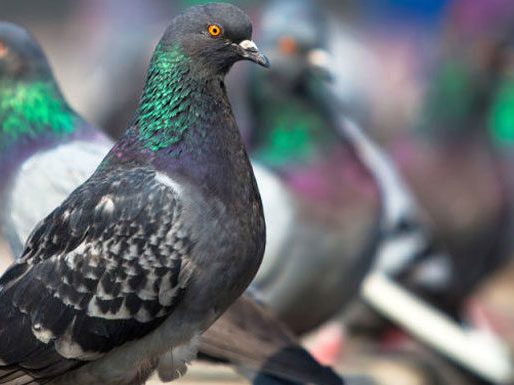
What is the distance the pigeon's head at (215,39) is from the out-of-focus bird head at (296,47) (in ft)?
9.54

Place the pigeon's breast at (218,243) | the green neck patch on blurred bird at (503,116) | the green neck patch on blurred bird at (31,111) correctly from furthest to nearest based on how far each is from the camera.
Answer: the green neck patch on blurred bird at (503,116) < the green neck patch on blurred bird at (31,111) < the pigeon's breast at (218,243)

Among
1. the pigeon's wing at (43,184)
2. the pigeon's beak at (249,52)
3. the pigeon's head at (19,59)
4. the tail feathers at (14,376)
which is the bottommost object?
the tail feathers at (14,376)

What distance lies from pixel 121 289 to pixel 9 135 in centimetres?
140

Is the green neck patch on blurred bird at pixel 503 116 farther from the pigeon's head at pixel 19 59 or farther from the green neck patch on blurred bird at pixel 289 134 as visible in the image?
the pigeon's head at pixel 19 59

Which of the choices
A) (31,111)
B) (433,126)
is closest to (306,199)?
(31,111)

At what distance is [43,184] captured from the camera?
481 cm

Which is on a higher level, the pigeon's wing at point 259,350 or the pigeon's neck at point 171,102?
the pigeon's neck at point 171,102

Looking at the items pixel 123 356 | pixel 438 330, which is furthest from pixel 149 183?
pixel 438 330

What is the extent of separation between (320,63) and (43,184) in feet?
7.97

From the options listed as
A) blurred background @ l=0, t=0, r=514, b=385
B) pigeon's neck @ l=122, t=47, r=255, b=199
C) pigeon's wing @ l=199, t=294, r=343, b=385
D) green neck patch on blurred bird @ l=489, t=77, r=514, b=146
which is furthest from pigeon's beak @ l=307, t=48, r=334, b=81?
pigeon's neck @ l=122, t=47, r=255, b=199

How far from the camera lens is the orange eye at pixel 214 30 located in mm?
3957

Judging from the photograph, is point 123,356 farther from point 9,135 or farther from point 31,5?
point 31,5

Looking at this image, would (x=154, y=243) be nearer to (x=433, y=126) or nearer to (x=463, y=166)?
(x=463, y=166)

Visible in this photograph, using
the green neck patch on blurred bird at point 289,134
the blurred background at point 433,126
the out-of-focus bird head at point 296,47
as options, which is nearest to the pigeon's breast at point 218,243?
the blurred background at point 433,126
